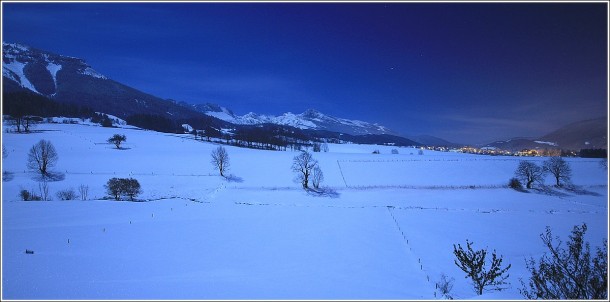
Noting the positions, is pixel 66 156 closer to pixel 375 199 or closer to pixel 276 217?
pixel 276 217

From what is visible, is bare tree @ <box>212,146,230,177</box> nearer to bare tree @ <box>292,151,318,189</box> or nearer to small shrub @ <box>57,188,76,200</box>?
bare tree @ <box>292,151,318,189</box>

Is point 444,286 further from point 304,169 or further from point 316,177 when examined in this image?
point 304,169

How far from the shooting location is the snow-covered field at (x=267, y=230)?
2105 cm

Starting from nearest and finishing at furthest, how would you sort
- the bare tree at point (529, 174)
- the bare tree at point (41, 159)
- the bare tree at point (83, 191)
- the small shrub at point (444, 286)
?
1. the small shrub at point (444, 286)
2. the bare tree at point (83, 191)
3. the bare tree at point (41, 159)
4. the bare tree at point (529, 174)

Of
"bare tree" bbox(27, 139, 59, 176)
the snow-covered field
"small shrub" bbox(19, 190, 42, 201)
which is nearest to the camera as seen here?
the snow-covered field

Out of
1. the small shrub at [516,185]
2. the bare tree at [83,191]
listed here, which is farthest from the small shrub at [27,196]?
the small shrub at [516,185]

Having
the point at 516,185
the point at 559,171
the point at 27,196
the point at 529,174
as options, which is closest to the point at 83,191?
the point at 27,196

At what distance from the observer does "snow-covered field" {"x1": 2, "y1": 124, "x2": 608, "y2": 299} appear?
21047mm

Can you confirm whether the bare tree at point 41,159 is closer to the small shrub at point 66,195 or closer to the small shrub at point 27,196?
the small shrub at point 27,196

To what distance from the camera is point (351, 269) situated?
81.9 ft

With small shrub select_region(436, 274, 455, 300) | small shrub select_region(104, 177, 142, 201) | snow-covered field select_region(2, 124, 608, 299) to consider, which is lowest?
small shrub select_region(436, 274, 455, 300)

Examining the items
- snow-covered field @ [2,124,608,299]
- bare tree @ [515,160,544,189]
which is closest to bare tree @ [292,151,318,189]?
snow-covered field @ [2,124,608,299]

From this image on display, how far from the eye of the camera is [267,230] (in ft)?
116

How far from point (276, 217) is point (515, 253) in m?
28.7
